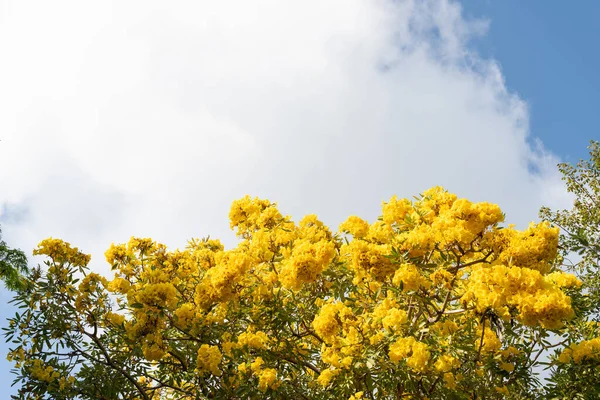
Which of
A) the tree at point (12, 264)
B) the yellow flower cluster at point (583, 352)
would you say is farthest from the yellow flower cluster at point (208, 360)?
the tree at point (12, 264)

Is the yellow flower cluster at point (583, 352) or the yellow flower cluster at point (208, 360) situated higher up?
the yellow flower cluster at point (583, 352)

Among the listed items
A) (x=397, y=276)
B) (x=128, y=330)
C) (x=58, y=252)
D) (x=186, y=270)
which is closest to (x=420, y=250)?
(x=397, y=276)

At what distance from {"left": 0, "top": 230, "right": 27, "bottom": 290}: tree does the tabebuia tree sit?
9887 mm

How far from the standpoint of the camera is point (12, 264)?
50.6 ft

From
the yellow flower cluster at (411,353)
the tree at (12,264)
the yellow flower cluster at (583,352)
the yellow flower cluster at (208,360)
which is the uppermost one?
the tree at (12,264)

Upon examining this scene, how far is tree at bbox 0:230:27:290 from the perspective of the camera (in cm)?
1527

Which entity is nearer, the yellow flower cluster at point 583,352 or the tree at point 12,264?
the yellow flower cluster at point 583,352

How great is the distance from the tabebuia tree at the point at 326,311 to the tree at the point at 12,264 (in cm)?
989

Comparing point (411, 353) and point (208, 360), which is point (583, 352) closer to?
point (411, 353)

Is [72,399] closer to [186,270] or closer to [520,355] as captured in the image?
[186,270]

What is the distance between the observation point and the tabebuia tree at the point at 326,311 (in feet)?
16.3

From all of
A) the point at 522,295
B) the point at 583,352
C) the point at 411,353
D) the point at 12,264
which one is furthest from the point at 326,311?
the point at 12,264

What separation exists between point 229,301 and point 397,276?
207 cm

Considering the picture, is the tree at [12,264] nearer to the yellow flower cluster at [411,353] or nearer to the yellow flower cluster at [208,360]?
the yellow flower cluster at [208,360]
